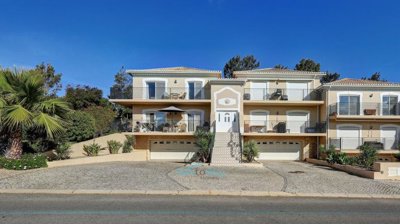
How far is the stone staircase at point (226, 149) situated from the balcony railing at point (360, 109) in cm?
849

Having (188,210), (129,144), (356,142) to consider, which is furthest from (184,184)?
(356,142)

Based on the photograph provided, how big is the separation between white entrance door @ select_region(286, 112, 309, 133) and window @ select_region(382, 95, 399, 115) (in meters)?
6.22

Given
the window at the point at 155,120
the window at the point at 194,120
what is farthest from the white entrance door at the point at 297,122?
the window at the point at 155,120

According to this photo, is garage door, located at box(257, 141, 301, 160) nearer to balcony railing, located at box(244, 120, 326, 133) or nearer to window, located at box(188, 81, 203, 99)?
balcony railing, located at box(244, 120, 326, 133)

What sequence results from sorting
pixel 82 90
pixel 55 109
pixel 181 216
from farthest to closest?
pixel 82 90, pixel 55 109, pixel 181 216

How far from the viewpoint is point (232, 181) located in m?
12.4

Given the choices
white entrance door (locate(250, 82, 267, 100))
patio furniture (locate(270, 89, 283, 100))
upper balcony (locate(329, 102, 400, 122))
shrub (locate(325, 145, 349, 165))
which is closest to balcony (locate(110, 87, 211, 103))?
white entrance door (locate(250, 82, 267, 100))

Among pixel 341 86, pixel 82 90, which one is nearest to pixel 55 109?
pixel 341 86

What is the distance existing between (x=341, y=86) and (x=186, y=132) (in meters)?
13.3

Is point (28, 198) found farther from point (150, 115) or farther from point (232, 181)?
point (150, 115)

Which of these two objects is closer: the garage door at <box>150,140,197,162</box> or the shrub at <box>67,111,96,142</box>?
the garage door at <box>150,140,197,162</box>

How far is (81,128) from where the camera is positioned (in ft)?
85.9

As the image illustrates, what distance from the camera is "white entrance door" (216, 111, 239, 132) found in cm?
A: 2356

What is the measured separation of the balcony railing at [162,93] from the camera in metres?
23.7
